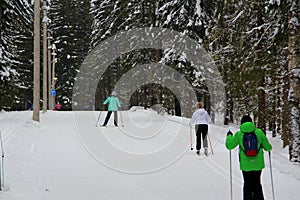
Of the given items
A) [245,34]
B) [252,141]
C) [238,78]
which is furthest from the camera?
[238,78]

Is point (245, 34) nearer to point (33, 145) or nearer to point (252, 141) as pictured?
point (252, 141)

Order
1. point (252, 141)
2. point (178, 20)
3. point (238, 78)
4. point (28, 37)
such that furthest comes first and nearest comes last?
point (28, 37) < point (178, 20) < point (238, 78) < point (252, 141)

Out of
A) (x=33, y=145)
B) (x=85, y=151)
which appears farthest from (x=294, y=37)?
(x=33, y=145)

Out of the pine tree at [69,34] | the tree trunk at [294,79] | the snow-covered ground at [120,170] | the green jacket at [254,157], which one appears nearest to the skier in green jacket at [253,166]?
the green jacket at [254,157]

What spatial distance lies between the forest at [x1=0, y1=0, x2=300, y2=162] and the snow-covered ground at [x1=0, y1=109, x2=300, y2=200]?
2.47 metres

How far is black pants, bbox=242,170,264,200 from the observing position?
7.15m

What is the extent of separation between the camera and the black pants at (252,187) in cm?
715

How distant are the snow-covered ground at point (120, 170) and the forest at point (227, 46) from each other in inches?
97.2

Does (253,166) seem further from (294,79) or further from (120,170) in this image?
(294,79)

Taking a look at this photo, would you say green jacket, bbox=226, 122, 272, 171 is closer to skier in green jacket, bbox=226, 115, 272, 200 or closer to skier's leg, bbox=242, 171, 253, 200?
skier in green jacket, bbox=226, 115, 272, 200

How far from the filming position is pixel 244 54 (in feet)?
44.1

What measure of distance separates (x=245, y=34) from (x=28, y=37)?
4546 cm

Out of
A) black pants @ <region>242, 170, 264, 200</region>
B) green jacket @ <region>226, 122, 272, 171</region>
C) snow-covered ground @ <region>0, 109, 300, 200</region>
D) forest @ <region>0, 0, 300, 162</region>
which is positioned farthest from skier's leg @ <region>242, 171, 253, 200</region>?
forest @ <region>0, 0, 300, 162</region>

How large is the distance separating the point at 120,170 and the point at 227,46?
329 inches
